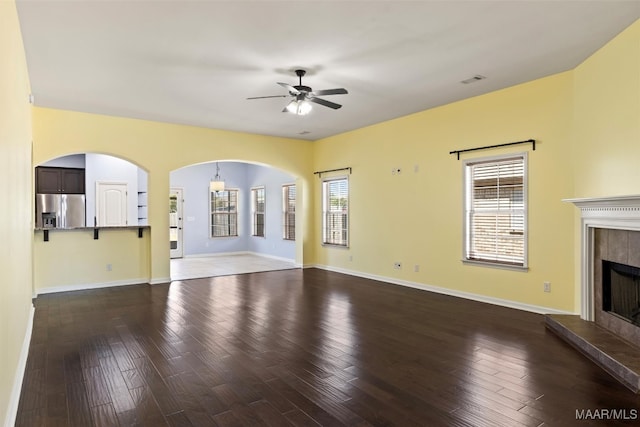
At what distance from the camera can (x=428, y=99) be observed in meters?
5.64

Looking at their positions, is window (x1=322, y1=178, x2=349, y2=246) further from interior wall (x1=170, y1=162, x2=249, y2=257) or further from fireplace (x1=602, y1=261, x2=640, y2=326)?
fireplace (x1=602, y1=261, x2=640, y2=326)

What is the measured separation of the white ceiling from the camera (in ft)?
10.3

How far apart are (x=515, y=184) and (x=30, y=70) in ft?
20.0

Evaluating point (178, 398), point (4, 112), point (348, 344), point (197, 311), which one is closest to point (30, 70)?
point (4, 112)

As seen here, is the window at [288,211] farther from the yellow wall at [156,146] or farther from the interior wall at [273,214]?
the yellow wall at [156,146]

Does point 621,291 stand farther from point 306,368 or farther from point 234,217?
point 234,217

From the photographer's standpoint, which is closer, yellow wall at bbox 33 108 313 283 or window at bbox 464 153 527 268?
window at bbox 464 153 527 268

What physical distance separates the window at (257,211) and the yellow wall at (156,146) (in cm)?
306

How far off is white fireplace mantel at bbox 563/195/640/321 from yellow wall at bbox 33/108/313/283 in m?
5.58

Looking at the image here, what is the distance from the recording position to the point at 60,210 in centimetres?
920

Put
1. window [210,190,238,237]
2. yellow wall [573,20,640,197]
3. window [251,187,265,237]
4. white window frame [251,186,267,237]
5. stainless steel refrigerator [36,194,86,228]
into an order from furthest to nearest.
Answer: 1. window [210,190,238,237]
2. window [251,187,265,237]
3. white window frame [251,186,267,237]
4. stainless steel refrigerator [36,194,86,228]
5. yellow wall [573,20,640,197]

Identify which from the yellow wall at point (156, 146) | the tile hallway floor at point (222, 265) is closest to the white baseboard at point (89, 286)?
the yellow wall at point (156, 146)

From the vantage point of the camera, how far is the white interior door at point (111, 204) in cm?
938

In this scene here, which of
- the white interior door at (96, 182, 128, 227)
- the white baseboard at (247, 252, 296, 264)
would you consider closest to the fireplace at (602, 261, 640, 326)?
the white baseboard at (247, 252, 296, 264)
